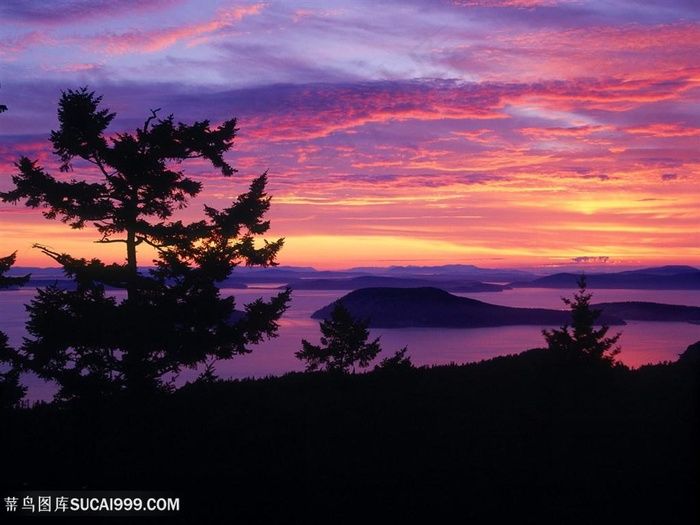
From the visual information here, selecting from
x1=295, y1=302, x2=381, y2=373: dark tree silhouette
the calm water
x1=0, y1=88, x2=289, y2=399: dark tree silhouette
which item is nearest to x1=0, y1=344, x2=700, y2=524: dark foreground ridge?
x1=0, y1=88, x2=289, y2=399: dark tree silhouette

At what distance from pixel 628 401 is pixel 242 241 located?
15.0m

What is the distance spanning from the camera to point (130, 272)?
2119 centimetres

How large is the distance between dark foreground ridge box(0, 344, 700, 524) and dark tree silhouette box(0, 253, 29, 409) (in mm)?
2306

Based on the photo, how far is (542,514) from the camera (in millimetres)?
10805

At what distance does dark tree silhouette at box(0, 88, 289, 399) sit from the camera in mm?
19172

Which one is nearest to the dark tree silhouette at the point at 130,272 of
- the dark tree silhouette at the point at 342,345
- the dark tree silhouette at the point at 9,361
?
the dark tree silhouette at the point at 9,361

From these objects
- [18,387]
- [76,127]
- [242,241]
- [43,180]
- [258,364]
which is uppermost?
[76,127]

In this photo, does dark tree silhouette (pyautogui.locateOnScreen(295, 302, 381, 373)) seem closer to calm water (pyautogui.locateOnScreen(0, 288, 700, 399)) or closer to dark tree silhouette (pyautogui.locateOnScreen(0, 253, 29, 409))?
dark tree silhouette (pyautogui.locateOnScreen(0, 253, 29, 409))

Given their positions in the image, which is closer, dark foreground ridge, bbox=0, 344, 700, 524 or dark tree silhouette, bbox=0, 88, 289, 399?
dark foreground ridge, bbox=0, 344, 700, 524

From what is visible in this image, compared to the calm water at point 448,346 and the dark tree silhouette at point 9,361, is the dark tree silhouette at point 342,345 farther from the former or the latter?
the calm water at point 448,346

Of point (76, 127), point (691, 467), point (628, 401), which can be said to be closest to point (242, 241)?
point (76, 127)

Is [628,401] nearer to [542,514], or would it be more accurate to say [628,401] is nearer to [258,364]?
[542,514]

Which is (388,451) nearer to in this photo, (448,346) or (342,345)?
(342,345)

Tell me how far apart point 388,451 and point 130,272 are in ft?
39.4
